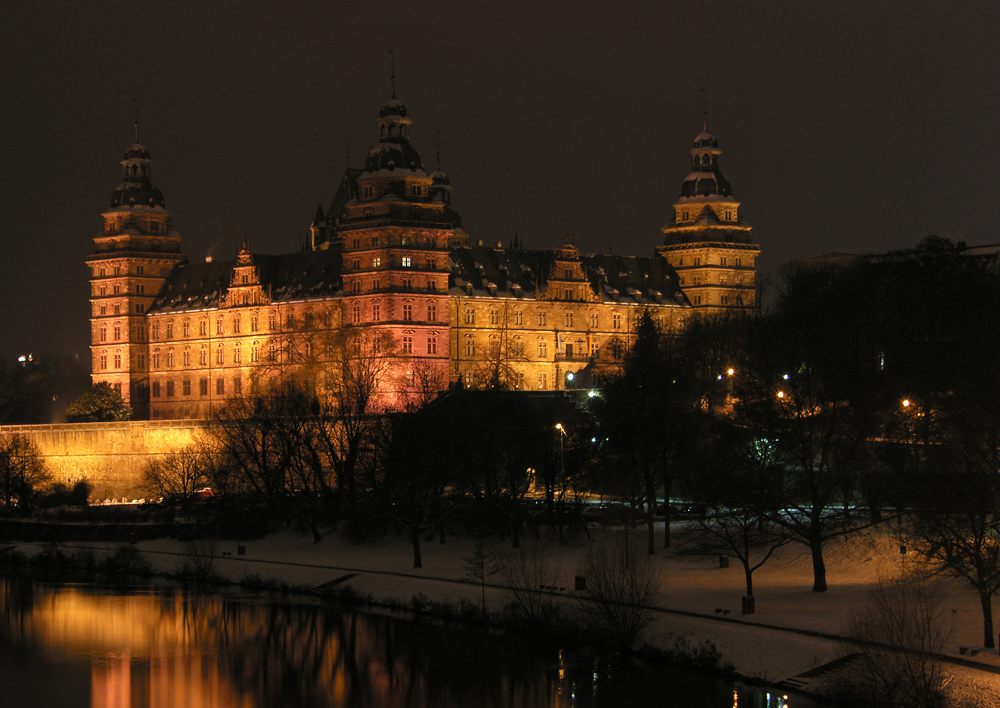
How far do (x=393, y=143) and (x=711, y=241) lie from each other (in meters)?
33.6

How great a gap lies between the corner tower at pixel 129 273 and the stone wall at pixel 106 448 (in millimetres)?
24449

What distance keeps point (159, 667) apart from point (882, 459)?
25.2m

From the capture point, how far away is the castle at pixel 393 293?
120062mm

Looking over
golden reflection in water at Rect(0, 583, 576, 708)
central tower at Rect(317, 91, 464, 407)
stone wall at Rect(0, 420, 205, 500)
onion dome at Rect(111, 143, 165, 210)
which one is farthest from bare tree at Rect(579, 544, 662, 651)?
onion dome at Rect(111, 143, 165, 210)

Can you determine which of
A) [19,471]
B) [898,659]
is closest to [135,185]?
[19,471]

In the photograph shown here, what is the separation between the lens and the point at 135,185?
14450 centimetres

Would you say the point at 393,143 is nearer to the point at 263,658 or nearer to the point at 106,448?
the point at 106,448

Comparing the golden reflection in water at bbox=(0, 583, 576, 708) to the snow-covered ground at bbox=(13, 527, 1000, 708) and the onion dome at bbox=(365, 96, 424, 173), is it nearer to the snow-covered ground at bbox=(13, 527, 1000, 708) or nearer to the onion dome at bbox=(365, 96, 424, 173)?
the snow-covered ground at bbox=(13, 527, 1000, 708)

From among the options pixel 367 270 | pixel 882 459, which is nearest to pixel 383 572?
pixel 882 459

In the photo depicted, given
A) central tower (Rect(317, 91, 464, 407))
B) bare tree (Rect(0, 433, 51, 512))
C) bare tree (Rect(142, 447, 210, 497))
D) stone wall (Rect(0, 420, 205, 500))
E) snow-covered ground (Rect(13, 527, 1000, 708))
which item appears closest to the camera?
snow-covered ground (Rect(13, 527, 1000, 708))

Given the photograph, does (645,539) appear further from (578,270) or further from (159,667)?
(578,270)

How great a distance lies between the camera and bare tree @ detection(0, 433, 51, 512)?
4048 inches

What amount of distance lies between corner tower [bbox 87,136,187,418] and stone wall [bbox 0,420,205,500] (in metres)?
24.4

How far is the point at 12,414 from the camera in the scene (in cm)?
14750
